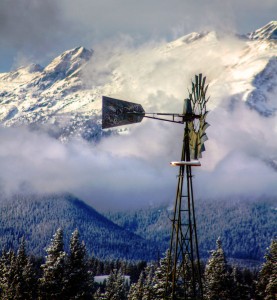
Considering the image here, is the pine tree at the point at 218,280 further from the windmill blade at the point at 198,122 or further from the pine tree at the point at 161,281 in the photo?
the windmill blade at the point at 198,122

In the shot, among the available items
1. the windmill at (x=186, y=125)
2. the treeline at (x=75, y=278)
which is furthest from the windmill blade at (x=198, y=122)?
the treeline at (x=75, y=278)

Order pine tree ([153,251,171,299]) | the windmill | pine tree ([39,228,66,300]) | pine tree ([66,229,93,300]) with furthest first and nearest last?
pine tree ([66,229,93,300]) < pine tree ([39,228,66,300]) < pine tree ([153,251,171,299]) < the windmill

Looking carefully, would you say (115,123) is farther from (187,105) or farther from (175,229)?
(175,229)

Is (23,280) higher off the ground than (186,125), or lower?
lower

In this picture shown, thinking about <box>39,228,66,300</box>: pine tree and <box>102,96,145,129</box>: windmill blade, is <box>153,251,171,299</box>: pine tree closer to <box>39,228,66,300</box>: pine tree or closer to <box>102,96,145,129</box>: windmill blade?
<box>39,228,66,300</box>: pine tree

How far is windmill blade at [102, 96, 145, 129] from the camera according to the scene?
88.7ft

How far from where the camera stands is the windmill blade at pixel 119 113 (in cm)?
2705

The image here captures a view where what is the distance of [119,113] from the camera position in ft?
90.2

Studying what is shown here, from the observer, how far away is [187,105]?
27.1 m

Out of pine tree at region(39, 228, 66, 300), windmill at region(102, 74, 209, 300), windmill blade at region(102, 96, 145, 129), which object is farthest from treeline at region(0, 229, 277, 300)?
windmill blade at region(102, 96, 145, 129)

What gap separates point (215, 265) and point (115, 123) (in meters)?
39.9

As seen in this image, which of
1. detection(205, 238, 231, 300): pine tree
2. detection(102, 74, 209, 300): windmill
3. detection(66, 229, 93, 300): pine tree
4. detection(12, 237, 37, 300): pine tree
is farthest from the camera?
detection(205, 238, 231, 300): pine tree

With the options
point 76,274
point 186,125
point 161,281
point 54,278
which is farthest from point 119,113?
point 54,278

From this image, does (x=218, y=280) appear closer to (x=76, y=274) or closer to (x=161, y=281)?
(x=161, y=281)
